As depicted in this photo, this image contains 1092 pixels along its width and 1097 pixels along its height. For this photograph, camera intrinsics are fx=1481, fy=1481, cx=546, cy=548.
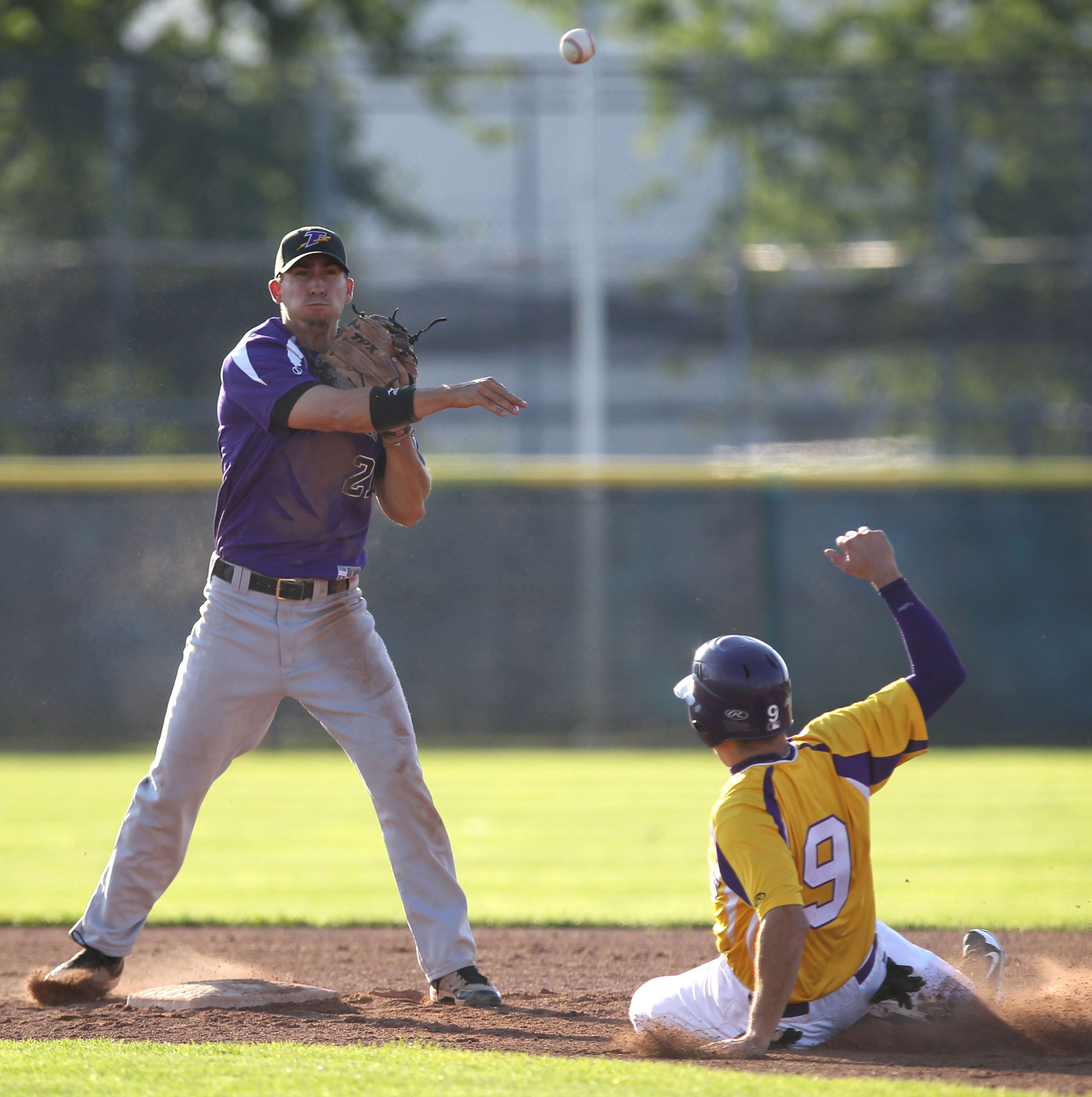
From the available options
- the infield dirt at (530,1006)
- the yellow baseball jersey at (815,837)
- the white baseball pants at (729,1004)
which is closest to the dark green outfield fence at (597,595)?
the infield dirt at (530,1006)

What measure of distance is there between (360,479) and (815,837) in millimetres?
1601

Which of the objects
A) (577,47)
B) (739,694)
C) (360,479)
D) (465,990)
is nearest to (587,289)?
(577,47)

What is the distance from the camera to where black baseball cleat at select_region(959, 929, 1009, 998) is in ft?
11.7

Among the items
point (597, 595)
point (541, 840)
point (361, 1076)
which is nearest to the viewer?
point (361, 1076)

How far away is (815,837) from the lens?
120 inches

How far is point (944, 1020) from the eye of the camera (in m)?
3.35

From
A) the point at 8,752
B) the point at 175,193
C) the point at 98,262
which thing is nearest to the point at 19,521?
the point at 8,752

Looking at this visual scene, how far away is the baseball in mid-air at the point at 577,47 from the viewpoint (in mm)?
5469

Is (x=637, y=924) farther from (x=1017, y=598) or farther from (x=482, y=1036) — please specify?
(x=1017, y=598)

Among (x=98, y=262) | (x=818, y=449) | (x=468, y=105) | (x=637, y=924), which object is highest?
(x=468, y=105)

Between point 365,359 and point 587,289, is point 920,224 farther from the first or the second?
point 365,359

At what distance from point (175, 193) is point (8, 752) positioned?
6.84 meters

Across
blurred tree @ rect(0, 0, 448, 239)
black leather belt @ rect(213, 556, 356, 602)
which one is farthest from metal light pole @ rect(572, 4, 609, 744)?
black leather belt @ rect(213, 556, 356, 602)

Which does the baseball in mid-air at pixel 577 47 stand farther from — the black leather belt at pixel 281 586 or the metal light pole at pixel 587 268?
the metal light pole at pixel 587 268
